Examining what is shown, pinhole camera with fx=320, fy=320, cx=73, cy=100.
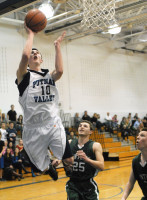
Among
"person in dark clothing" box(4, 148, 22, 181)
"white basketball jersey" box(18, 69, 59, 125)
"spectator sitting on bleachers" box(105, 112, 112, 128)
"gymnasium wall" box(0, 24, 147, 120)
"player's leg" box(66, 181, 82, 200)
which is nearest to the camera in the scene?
"white basketball jersey" box(18, 69, 59, 125)

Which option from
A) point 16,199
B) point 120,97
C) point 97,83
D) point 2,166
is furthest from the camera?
point 120,97

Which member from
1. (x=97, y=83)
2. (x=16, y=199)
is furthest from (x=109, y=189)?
(x=97, y=83)

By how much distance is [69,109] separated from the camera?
19406 millimetres

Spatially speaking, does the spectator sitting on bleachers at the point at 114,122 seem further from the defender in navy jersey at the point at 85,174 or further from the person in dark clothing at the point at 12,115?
the defender in navy jersey at the point at 85,174

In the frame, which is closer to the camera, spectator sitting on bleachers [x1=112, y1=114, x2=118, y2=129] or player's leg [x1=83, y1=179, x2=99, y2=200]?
player's leg [x1=83, y1=179, x2=99, y2=200]

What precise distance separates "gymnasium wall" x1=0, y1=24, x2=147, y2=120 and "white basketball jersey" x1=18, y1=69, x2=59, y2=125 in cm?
1308

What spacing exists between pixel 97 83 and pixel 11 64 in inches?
262

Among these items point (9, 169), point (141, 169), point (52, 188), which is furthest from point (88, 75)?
point (141, 169)

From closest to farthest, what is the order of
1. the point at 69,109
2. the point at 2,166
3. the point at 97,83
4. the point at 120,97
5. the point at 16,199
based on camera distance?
the point at 16,199
the point at 2,166
the point at 69,109
the point at 97,83
the point at 120,97

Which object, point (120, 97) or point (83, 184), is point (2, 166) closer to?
point (83, 184)

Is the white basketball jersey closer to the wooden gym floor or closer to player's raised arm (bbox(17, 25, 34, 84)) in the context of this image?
player's raised arm (bbox(17, 25, 34, 84))

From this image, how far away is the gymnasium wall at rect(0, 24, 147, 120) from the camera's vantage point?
55.4 ft

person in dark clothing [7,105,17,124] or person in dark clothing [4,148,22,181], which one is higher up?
person in dark clothing [7,105,17,124]

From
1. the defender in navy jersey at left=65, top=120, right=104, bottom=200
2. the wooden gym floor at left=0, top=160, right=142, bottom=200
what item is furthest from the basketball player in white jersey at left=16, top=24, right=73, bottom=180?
the wooden gym floor at left=0, top=160, right=142, bottom=200
